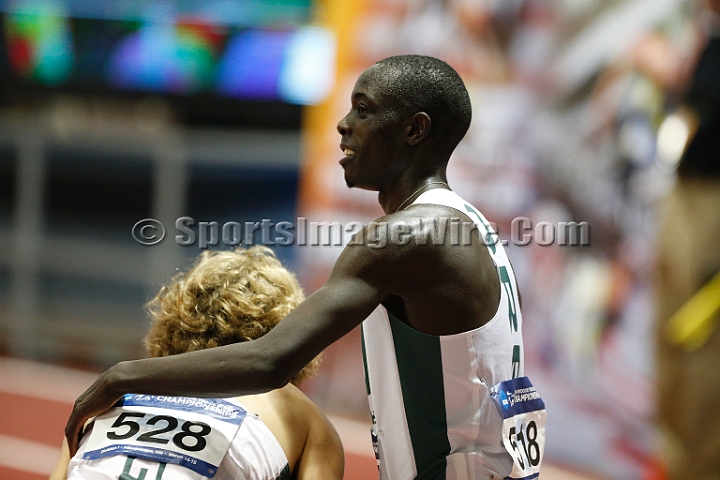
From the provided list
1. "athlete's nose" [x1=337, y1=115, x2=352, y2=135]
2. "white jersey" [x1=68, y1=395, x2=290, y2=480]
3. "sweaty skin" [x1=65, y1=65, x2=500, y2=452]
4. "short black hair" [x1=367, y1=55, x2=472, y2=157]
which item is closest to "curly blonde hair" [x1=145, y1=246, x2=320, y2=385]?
"white jersey" [x1=68, y1=395, x2=290, y2=480]

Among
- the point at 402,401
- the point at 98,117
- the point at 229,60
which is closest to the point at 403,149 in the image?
the point at 402,401

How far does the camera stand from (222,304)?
2252 millimetres

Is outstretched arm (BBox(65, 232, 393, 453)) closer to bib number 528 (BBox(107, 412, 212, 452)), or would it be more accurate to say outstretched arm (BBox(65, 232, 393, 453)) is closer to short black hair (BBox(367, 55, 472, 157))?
bib number 528 (BBox(107, 412, 212, 452))

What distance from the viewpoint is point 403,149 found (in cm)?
211

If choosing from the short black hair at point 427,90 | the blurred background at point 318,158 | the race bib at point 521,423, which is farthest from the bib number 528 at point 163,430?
the blurred background at point 318,158

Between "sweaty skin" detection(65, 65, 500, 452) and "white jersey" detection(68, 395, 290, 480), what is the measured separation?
0.08 meters

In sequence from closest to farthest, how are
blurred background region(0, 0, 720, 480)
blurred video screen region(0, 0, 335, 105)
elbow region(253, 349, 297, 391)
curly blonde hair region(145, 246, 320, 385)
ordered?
elbow region(253, 349, 297, 391)
curly blonde hair region(145, 246, 320, 385)
blurred background region(0, 0, 720, 480)
blurred video screen region(0, 0, 335, 105)

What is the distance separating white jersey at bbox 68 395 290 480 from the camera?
1.91m

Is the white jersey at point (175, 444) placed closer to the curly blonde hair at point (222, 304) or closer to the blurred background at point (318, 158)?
the curly blonde hair at point (222, 304)

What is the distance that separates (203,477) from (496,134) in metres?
4.17

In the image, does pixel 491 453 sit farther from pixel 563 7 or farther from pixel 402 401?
pixel 563 7

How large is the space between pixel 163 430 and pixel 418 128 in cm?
98

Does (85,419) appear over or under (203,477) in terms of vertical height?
over

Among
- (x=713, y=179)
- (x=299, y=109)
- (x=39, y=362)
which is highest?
(x=299, y=109)
